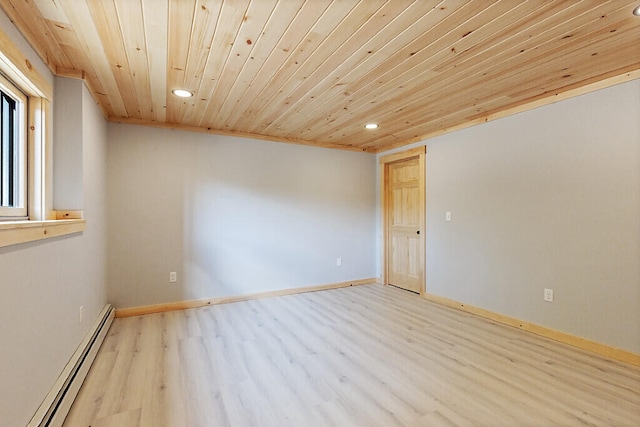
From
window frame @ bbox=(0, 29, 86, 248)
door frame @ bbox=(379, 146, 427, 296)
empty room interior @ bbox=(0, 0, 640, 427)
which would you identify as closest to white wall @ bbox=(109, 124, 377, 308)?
empty room interior @ bbox=(0, 0, 640, 427)

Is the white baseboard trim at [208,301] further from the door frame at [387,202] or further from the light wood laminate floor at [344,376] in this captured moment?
the door frame at [387,202]

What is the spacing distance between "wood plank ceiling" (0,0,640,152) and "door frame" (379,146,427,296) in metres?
1.07

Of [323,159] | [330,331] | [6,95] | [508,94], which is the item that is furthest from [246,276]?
[508,94]

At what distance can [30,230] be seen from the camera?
142cm

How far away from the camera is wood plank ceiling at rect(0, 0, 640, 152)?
5.20ft

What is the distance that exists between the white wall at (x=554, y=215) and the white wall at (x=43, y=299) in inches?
144

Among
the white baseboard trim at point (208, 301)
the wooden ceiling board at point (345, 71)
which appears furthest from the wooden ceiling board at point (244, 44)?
the white baseboard trim at point (208, 301)

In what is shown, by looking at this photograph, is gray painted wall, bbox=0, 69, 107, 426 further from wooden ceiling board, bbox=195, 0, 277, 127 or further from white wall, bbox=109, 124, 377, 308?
wooden ceiling board, bbox=195, 0, 277, 127

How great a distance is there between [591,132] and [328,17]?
7.86 feet

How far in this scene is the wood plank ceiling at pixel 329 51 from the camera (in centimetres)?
159

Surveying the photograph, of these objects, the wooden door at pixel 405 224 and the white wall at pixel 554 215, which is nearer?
the white wall at pixel 554 215

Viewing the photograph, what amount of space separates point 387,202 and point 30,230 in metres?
4.19

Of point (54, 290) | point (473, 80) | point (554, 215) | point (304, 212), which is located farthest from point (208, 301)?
point (554, 215)

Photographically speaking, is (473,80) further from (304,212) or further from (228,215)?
(228,215)
